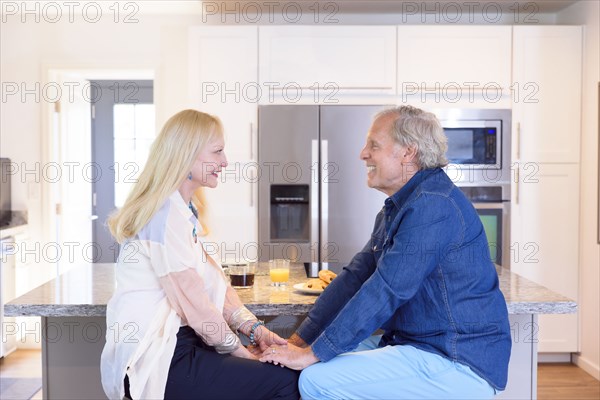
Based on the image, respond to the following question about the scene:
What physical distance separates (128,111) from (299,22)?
2403 mm

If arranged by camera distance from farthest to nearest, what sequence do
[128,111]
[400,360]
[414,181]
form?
[128,111], [414,181], [400,360]

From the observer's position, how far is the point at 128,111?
6.16 metres

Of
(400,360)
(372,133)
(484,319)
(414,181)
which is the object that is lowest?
(400,360)

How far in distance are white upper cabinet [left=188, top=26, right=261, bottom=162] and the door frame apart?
67 centimetres

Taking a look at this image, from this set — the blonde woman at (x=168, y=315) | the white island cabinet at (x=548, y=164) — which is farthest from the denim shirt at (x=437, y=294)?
the white island cabinet at (x=548, y=164)

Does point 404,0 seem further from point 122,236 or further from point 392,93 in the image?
point 122,236

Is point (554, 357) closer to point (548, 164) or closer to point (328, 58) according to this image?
point (548, 164)

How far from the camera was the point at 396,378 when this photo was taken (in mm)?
1699

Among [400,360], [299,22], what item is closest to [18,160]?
[299,22]

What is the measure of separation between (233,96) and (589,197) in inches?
88.2

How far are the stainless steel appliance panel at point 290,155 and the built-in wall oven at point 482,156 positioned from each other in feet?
2.59

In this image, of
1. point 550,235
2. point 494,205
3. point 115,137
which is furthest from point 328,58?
point 115,137

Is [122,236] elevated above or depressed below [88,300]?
above

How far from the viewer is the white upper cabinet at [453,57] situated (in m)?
4.00
